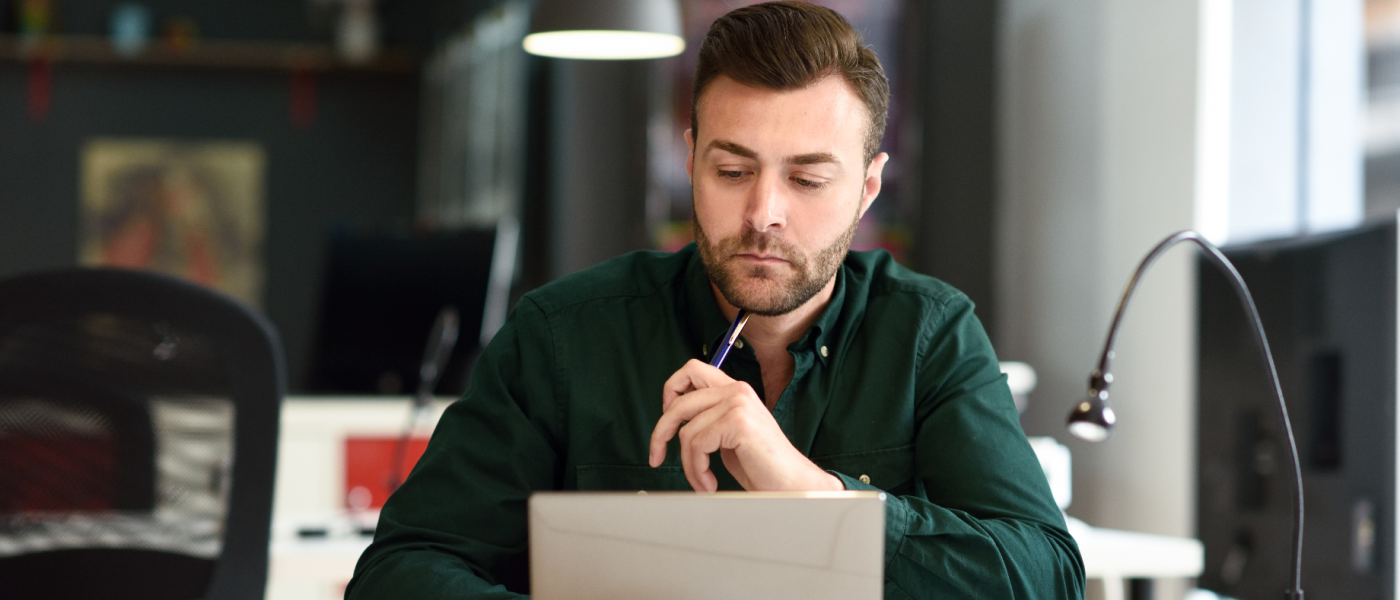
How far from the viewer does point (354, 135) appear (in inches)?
237

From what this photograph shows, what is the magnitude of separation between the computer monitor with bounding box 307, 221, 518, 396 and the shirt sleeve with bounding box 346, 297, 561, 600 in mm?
1589

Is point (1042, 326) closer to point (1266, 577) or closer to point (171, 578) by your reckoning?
point (1266, 577)

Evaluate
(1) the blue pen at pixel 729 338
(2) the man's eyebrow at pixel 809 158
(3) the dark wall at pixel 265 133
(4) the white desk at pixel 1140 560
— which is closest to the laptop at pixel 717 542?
(1) the blue pen at pixel 729 338

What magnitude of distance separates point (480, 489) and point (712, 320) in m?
0.33

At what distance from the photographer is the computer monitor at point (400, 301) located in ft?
9.46

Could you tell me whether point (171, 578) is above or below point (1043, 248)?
below

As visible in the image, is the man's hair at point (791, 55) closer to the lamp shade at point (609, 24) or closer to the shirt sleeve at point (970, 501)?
the shirt sleeve at point (970, 501)

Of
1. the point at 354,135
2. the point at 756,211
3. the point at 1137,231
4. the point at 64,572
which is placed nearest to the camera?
the point at 756,211

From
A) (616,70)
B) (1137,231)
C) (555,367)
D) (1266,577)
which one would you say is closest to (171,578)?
(555,367)

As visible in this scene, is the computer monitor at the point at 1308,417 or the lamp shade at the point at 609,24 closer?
the computer monitor at the point at 1308,417

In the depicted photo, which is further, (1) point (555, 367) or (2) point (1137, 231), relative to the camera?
(2) point (1137, 231)

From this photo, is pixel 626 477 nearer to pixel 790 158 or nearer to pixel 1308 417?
pixel 790 158

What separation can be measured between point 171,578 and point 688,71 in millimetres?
2428

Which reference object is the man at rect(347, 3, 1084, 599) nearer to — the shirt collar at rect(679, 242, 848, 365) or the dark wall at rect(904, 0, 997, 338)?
the shirt collar at rect(679, 242, 848, 365)
